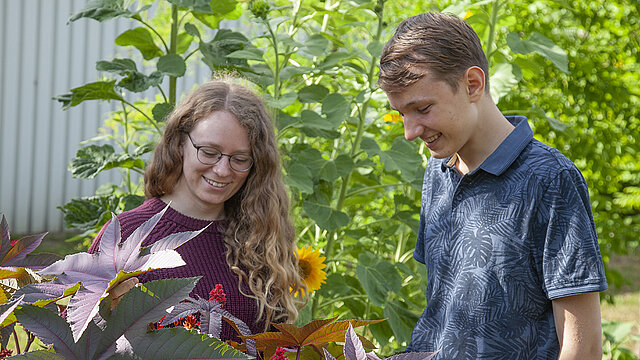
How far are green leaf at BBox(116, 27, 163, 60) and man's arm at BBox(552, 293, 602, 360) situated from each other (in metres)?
1.54

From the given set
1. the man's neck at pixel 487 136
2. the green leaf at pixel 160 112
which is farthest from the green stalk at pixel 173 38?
the man's neck at pixel 487 136

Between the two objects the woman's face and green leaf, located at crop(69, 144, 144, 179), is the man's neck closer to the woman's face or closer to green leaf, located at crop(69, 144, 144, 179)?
the woman's face

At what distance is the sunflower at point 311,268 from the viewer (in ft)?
6.43

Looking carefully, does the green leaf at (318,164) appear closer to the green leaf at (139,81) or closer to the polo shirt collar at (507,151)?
the green leaf at (139,81)

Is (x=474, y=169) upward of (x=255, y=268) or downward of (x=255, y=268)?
upward

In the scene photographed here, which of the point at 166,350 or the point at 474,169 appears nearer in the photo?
the point at 166,350

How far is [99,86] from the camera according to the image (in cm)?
206

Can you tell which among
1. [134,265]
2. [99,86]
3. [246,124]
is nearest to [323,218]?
[246,124]

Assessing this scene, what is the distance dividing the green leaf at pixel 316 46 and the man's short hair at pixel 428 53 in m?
0.75

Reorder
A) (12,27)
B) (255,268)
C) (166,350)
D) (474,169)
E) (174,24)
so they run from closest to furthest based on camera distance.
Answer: (166,350) < (474,169) < (255,268) < (174,24) < (12,27)

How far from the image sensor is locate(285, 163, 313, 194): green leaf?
2016 millimetres

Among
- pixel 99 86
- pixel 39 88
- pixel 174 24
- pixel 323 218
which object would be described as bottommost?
pixel 39 88

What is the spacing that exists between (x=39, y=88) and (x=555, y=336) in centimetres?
596

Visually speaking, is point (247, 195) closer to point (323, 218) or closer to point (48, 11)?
point (323, 218)
